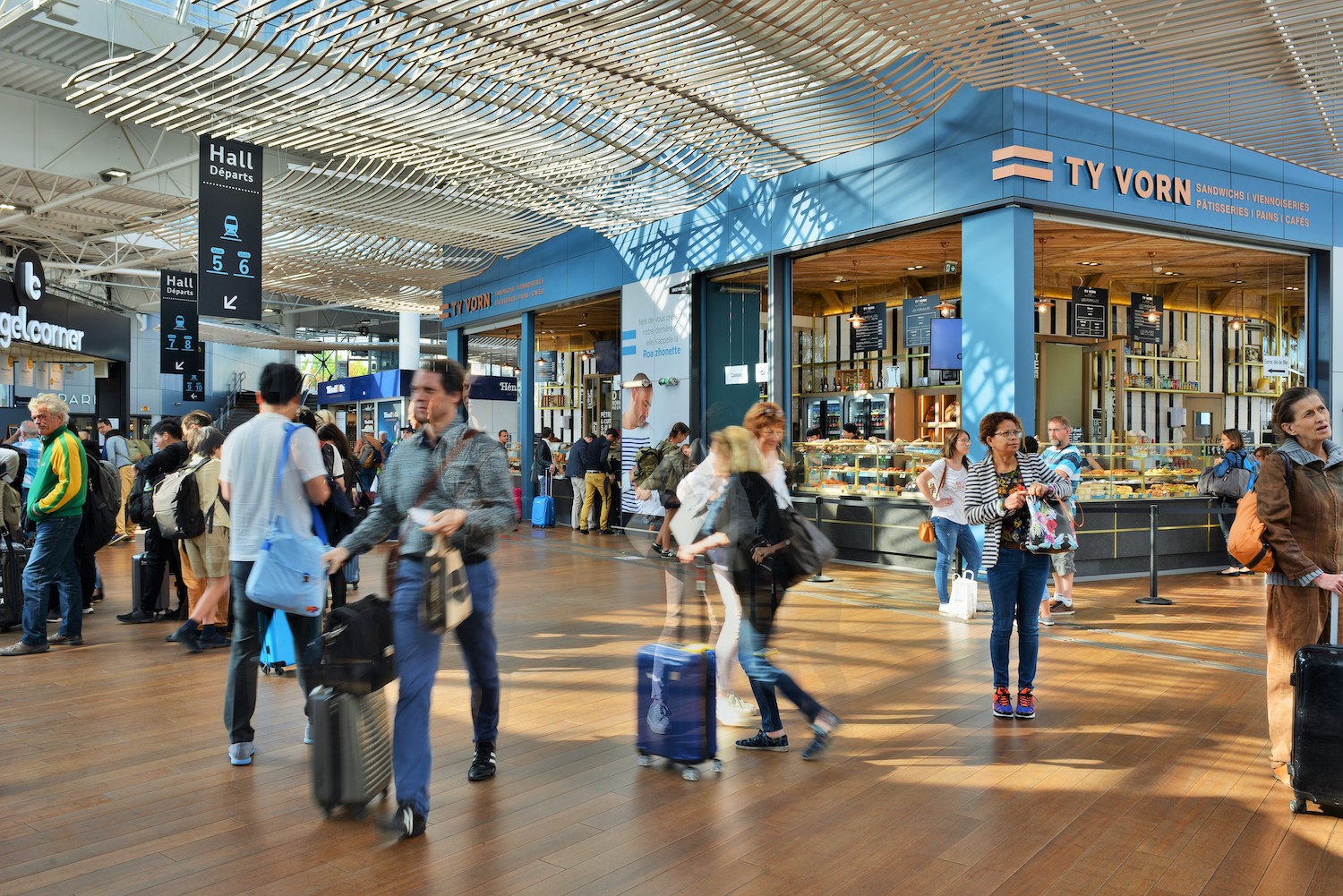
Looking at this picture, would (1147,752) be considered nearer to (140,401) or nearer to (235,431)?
(235,431)

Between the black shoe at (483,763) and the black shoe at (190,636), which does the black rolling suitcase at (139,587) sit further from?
the black shoe at (483,763)

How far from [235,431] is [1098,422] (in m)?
13.1

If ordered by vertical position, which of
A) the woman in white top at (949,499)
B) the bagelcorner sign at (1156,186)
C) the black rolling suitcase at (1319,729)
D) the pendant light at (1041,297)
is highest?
the bagelcorner sign at (1156,186)

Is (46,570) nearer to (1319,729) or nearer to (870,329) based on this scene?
(1319,729)

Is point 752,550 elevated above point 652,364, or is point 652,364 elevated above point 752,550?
point 652,364

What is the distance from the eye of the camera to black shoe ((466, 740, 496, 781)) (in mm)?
3855

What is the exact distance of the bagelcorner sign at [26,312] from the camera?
678 inches

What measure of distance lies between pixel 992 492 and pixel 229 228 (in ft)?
27.9

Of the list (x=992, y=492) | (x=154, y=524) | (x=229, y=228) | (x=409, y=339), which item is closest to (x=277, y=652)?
(x=154, y=524)

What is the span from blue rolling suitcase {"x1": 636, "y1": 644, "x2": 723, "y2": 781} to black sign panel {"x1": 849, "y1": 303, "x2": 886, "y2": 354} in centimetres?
1068

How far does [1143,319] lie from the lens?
13.7m

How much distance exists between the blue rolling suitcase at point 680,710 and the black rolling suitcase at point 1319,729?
6.96 ft

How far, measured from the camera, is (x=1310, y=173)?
440 inches

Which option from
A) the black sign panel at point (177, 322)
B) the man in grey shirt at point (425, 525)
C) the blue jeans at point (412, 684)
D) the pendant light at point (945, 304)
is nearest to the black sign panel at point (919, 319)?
the pendant light at point (945, 304)
